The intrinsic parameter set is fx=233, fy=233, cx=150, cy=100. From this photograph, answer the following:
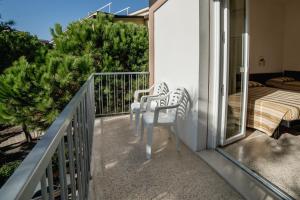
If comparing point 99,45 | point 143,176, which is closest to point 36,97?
point 99,45

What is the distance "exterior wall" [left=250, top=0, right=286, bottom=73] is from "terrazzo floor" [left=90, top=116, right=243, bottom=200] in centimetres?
358

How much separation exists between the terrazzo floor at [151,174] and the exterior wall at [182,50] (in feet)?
1.36

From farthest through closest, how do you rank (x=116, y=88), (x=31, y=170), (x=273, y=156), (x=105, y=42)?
(x=116, y=88) < (x=105, y=42) < (x=273, y=156) < (x=31, y=170)

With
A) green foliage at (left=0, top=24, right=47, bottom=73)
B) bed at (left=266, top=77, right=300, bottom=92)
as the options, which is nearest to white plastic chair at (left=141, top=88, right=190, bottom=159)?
bed at (left=266, top=77, right=300, bottom=92)

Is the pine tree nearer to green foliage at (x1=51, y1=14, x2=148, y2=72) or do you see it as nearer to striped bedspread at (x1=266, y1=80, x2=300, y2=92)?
green foliage at (x1=51, y1=14, x2=148, y2=72)

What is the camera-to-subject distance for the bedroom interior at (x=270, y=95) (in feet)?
9.64

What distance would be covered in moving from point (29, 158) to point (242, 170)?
2.57m

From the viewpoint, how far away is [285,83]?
18.5 ft

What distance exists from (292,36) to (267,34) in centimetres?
68

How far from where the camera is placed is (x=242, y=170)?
2.75 m

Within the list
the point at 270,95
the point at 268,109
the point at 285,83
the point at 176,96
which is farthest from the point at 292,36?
the point at 176,96

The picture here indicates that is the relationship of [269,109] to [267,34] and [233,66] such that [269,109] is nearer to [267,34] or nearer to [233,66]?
[233,66]

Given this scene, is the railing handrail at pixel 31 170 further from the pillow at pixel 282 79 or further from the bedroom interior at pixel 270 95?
the pillow at pixel 282 79

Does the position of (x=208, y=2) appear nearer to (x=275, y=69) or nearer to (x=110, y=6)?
(x=275, y=69)
